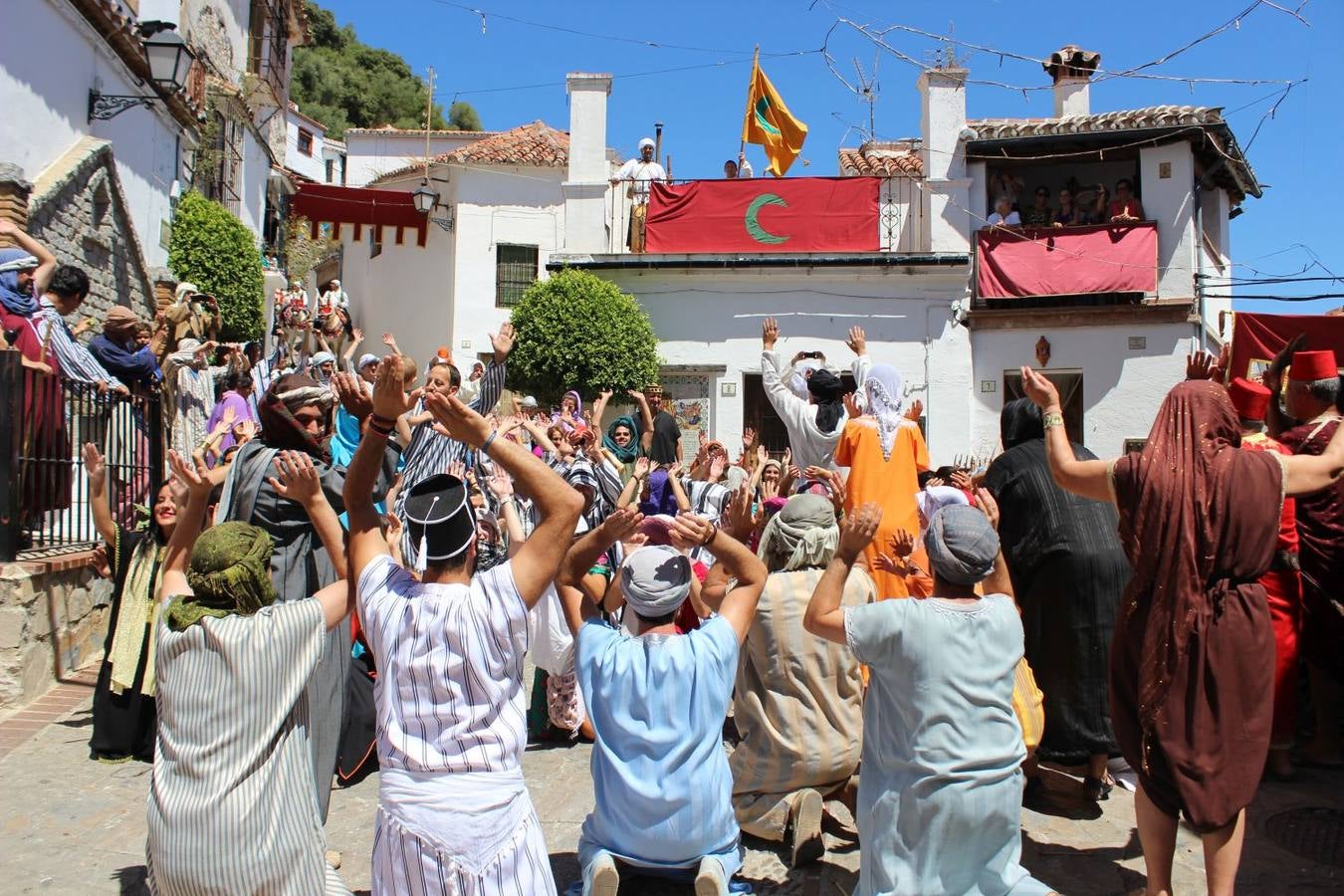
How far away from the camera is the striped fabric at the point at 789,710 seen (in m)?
4.14

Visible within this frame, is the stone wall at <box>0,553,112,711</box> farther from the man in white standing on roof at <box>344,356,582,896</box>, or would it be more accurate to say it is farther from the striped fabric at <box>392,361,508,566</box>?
the man in white standing on roof at <box>344,356,582,896</box>

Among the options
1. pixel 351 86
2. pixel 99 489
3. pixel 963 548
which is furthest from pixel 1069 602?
pixel 351 86

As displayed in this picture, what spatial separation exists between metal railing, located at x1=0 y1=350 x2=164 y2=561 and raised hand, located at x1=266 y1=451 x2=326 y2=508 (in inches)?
137

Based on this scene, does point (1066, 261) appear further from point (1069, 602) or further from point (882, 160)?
point (1069, 602)

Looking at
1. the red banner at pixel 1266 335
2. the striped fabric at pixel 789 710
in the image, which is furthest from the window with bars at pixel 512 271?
the striped fabric at pixel 789 710

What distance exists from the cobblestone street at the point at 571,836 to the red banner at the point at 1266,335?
19.2ft

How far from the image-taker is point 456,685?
8.64 feet

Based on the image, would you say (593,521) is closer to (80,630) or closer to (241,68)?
(80,630)

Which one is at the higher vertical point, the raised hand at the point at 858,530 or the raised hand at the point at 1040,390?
the raised hand at the point at 1040,390

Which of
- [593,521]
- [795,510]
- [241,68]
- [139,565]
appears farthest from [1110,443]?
[241,68]

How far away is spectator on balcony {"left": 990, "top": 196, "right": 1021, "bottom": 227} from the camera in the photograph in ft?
60.7

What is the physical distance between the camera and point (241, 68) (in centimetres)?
2216

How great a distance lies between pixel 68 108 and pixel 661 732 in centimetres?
1234

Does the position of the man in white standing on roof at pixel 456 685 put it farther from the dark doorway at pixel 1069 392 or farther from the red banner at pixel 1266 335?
the dark doorway at pixel 1069 392
